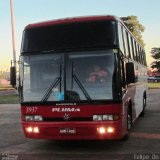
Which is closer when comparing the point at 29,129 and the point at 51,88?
the point at 51,88

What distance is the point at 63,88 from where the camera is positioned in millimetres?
9898

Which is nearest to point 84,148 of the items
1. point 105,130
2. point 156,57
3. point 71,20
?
point 105,130

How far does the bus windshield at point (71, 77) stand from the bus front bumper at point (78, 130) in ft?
1.85

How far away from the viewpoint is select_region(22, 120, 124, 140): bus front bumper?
9672 millimetres

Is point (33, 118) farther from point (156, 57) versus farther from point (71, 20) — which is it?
point (156, 57)

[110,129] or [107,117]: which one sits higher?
[107,117]

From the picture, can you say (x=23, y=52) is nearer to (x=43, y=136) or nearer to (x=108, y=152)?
(x=43, y=136)

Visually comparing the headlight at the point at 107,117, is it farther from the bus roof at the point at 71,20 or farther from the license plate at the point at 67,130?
the bus roof at the point at 71,20

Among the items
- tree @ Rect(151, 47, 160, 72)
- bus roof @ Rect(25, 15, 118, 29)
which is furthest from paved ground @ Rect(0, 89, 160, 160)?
tree @ Rect(151, 47, 160, 72)

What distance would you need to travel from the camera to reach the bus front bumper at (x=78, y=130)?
31.7ft

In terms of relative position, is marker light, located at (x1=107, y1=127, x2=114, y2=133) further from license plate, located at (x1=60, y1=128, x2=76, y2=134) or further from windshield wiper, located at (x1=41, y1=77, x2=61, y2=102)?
windshield wiper, located at (x1=41, y1=77, x2=61, y2=102)

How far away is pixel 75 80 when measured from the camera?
32.6 ft

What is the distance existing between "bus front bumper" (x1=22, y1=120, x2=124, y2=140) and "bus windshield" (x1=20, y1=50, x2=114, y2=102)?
56 centimetres

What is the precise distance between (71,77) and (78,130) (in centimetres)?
121
